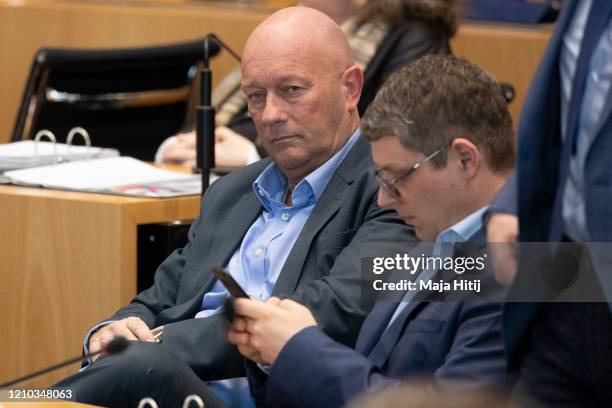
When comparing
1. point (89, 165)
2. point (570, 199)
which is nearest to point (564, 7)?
point (570, 199)

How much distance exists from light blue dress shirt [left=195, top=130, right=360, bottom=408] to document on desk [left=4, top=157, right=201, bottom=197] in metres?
0.56

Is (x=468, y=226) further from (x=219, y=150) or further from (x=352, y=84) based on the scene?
(x=219, y=150)

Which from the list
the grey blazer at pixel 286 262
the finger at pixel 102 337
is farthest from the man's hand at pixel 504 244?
the finger at pixel 102 337

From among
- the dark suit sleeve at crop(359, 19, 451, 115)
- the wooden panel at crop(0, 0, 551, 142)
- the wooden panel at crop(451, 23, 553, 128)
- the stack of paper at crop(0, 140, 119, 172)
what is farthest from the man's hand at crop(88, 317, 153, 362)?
the wooden panel at crop(0, 0, 551, 142)

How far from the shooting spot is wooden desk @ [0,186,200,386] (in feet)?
10.3

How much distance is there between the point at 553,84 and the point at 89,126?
9.92ft

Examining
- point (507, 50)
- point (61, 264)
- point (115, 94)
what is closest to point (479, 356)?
point (61, 264)

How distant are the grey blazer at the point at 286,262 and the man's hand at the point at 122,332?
2.4 inches

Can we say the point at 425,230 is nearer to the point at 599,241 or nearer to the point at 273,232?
the point at 599,241

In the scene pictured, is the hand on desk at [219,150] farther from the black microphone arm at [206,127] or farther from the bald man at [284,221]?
the bald man at [284,221]

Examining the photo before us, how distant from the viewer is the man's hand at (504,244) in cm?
174

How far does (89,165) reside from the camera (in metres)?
3.50

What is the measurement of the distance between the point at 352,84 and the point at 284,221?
0.34m

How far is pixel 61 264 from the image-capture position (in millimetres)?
3225
